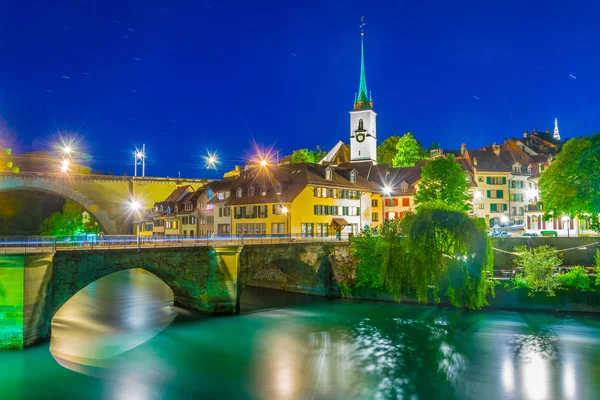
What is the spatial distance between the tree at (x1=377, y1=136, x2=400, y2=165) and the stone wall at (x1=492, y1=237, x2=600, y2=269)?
62128 mm

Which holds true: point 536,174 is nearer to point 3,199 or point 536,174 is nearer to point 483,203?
point 483,203

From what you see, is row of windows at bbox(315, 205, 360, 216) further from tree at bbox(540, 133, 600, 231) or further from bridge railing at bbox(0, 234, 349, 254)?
tree at bbox(540, 133, 600, 231)

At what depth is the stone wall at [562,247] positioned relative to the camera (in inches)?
1823

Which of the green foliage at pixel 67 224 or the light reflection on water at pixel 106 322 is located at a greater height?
the green foliage at pixel 67 224

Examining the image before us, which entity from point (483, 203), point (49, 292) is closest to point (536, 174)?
point (483, 203)

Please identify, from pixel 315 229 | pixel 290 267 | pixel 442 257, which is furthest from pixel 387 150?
pixel 442 257

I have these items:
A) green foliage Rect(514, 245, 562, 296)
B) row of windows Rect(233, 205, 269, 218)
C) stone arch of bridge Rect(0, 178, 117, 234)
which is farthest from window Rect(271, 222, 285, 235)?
stone arch of bridge Rect(0, 178, 117, 234)

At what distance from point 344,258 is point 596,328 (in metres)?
20.8

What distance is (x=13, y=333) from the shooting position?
26.0 metres

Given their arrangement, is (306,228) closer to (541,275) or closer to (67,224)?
(541,275)

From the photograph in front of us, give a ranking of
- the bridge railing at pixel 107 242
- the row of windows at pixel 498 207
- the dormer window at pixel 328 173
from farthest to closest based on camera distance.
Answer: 1. the row of windows at pixel 498 207
2. the dormer window at pixel 328 173
3. the bridge railing at pixel 107 242

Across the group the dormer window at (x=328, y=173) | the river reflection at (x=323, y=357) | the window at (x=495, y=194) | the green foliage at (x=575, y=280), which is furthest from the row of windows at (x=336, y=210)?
the green foliage at (x=575, y=280)

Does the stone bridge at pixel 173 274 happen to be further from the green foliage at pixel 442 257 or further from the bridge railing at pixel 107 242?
the green foliage at pixel 442 257

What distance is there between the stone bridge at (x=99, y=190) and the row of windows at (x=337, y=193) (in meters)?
30.1
